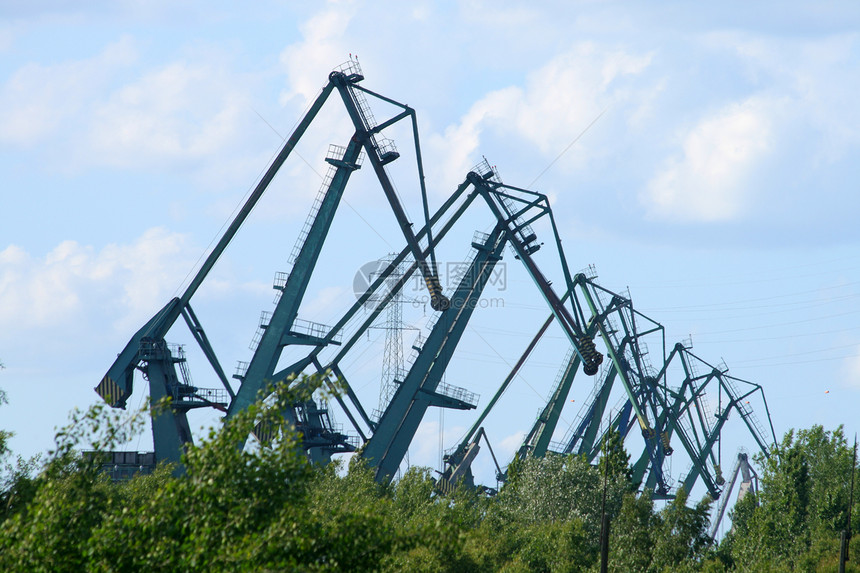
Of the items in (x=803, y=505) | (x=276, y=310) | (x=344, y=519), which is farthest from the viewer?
(x=803, y=505)

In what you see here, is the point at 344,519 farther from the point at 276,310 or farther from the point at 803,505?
the point at 803,505

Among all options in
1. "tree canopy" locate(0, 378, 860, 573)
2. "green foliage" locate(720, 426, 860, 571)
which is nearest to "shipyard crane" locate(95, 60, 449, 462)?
"tree canopy" locate(0, 378, 860, 573)

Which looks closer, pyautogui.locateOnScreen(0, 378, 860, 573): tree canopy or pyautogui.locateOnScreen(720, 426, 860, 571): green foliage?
pyautogui.locateOnScreen(0, 378, 860, 573): tree canopy

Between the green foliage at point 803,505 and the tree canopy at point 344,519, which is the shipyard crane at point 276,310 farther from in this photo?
the green foliage at point 803,505

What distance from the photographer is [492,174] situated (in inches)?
2094

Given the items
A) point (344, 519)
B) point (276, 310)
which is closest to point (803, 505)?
point (276, 310)

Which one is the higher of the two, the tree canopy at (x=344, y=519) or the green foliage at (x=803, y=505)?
the green foliage at (x=803, y=505)

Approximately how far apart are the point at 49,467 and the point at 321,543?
4.25 metres

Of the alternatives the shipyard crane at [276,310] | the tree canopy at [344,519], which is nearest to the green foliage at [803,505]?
the tree canopy at [344,519]

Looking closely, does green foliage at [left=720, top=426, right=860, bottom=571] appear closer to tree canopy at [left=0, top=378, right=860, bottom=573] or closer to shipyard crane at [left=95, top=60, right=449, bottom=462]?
tree canopy at [left=0, top=378, right=860, bottom=573]

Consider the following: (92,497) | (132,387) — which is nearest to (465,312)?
(132,387)

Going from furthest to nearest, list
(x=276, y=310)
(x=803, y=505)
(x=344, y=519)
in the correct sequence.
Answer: (x=803, y=505)
(x=276, y=310)
(x=344, y=519)

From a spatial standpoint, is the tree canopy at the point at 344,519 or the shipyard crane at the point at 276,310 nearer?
the tree canopy at the point at 344,519

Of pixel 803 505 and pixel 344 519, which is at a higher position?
pixel 803 505
